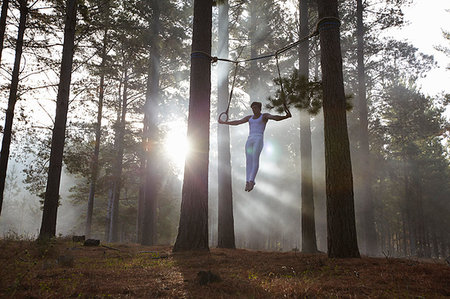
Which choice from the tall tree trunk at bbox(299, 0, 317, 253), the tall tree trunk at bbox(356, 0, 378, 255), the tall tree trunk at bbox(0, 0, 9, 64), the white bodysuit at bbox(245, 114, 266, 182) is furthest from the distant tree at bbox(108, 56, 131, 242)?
the white bodysuit at bbox(245, 114, 266, 182)

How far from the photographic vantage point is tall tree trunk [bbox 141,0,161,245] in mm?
14938

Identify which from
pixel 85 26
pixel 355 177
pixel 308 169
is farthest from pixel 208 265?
pixel 355 177

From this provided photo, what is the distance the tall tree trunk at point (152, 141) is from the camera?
49.0 feet

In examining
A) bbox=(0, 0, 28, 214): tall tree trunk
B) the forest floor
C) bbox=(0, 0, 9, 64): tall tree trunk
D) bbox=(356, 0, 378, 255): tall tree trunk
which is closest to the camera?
the forest floor

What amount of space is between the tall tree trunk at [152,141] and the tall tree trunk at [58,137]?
4.96 meters

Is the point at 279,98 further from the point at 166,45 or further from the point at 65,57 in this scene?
the point at 166,45

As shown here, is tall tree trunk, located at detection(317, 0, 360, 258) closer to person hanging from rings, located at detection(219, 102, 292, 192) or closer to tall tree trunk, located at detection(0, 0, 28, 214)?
person hanging from rings, located at detection(219, 102, 292, 192)

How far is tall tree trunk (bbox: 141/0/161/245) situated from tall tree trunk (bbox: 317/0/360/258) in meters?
10.6

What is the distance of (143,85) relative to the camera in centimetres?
2186

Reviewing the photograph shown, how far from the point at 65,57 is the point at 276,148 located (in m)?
23.5

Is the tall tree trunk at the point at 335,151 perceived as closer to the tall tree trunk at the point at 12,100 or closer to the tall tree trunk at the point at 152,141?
the tall tree trunk at the point at 152,141

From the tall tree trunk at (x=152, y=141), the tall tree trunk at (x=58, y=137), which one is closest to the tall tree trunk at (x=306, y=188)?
the tall tree trunk at (x=152, y=141)

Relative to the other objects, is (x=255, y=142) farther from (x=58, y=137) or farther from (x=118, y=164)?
(x=118, y=164)

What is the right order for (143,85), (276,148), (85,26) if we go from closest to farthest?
(85,26), (143,85), (276,148)
